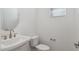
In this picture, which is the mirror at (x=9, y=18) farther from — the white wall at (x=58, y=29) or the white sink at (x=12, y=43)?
the white wall at (x=58, y=29)

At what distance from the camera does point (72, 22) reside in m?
1.13

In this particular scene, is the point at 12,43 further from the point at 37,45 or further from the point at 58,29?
the point at 58,29

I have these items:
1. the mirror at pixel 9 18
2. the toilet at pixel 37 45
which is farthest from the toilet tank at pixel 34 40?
the mirror at pixel 9 18

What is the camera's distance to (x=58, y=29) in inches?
44.8

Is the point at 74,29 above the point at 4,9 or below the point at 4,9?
below

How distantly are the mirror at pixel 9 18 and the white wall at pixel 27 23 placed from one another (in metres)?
0.05

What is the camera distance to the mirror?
1.12 m

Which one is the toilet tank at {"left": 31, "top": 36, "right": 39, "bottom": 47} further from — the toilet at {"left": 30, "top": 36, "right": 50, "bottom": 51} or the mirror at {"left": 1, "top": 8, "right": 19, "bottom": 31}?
the mirror at {"left": 1, "top": 8, "right": 19, "bottom": 31}

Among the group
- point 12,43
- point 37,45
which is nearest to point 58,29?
point 37,45

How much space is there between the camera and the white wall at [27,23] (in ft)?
3.72

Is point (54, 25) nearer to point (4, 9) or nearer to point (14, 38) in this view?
point (14, 38)
